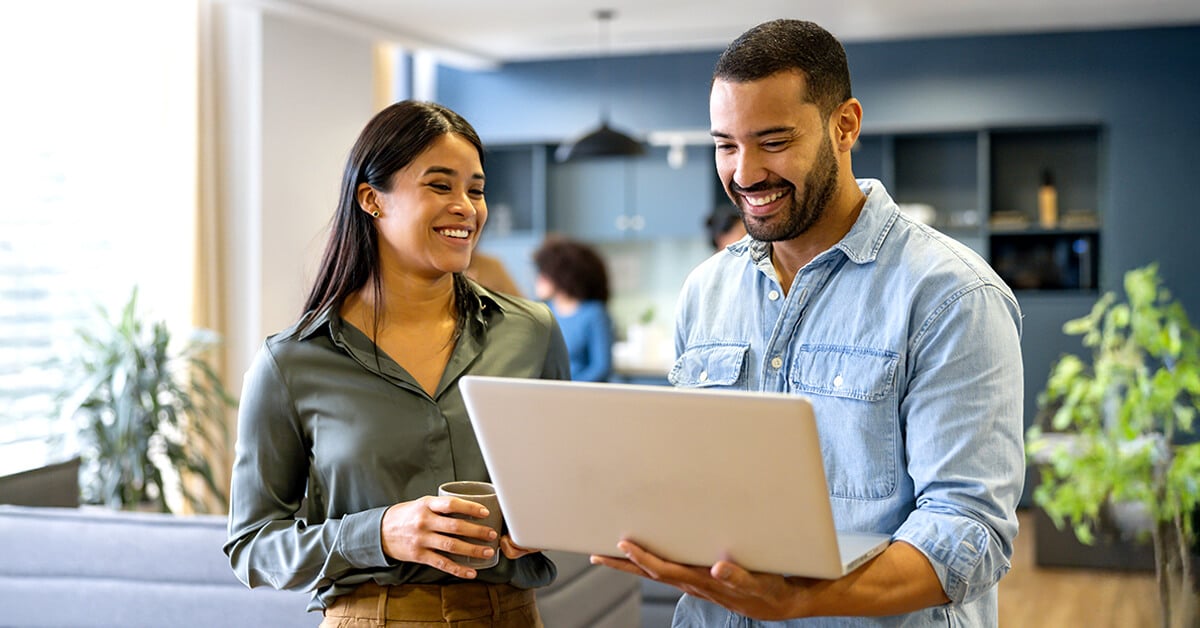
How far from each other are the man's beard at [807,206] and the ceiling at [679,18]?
192 inches

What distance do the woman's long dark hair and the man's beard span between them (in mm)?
475

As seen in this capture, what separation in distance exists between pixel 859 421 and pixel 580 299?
4.02m

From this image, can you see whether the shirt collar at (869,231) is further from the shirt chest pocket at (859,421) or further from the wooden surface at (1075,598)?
the wooden surface at (1075,598)

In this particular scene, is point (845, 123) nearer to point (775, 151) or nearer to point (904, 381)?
point (775, 151)

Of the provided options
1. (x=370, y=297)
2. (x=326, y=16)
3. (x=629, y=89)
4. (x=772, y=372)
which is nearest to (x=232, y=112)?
(x=326, y=16)

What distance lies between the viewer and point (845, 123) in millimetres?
1538

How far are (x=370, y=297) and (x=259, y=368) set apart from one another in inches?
7.6

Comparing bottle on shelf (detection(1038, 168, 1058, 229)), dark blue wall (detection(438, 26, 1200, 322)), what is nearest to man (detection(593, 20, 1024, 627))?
dark blue wall (detection(438, 26, 1200, 322))

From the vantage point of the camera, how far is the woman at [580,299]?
5.34 m

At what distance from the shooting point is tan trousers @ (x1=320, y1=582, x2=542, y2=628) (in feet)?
5.29

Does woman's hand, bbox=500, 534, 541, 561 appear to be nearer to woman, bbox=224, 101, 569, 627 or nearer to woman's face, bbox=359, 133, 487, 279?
woman, bbox=224, 101, 569, 627

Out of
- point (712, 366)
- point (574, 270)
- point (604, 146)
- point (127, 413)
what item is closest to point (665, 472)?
point (712, 366)

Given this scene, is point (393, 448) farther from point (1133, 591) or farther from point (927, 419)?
point (1133, 591)

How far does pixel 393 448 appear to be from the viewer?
1.64m
